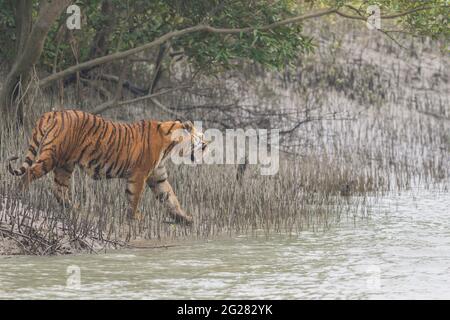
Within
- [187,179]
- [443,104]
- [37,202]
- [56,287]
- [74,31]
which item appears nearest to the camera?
[56,287]

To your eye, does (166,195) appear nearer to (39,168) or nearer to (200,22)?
(39,168)

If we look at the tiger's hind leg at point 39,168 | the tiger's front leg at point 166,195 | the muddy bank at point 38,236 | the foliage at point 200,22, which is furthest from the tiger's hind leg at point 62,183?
the foliage at point 200,22

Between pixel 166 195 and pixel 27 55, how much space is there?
3.02 m

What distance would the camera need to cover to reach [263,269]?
9969 mm

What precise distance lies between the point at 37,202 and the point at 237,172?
3.22 m

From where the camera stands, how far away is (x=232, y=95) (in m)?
18.5

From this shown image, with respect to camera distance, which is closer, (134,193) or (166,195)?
(134,193)

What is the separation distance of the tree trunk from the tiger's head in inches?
86.2

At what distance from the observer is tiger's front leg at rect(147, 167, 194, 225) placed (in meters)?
12.1

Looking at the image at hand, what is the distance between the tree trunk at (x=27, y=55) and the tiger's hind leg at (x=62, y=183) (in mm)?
1556

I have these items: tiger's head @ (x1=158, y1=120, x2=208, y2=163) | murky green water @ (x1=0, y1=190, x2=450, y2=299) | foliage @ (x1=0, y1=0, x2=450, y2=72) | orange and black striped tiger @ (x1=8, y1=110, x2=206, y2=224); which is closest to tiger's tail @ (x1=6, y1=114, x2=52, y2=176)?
orange and black striped tiger @ (x1=8, y1=110, x2=206, y2=224)

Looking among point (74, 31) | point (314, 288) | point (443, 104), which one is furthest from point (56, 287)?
point (443, 104)

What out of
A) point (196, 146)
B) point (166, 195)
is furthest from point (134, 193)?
point (196, 146)

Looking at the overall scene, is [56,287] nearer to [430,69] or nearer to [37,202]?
[37,202]
